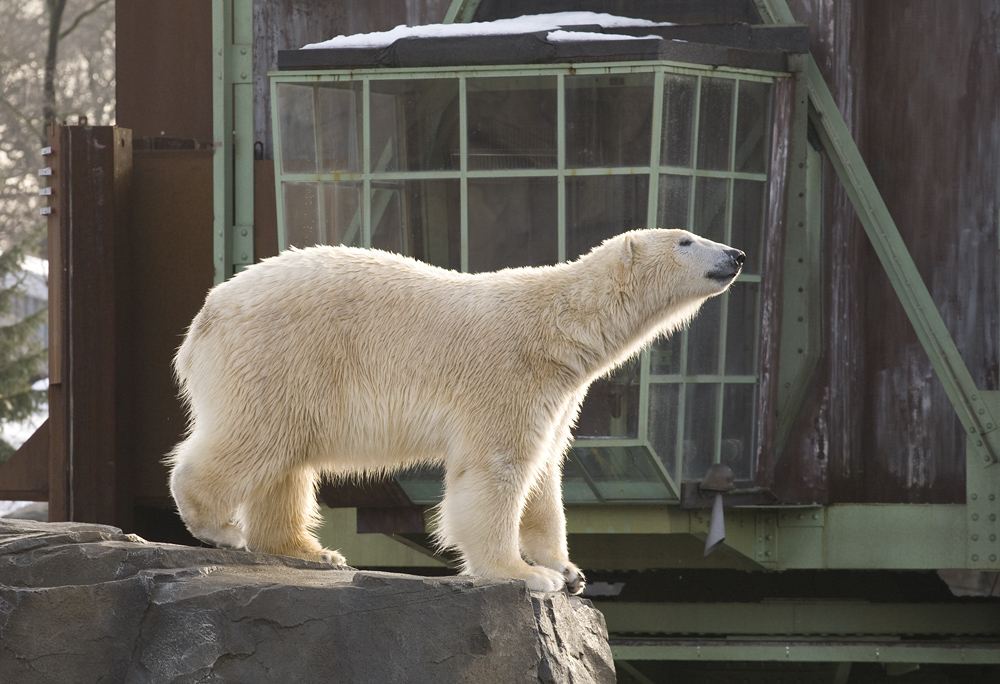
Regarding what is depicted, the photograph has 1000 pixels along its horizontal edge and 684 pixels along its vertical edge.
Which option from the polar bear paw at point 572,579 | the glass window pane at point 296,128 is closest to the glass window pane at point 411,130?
the glass window pane at point 296,128

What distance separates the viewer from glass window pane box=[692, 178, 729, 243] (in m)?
7.68

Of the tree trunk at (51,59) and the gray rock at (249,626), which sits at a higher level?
the tree trunk at (51,59)

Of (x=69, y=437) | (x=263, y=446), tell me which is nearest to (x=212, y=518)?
(x=263, y=446)

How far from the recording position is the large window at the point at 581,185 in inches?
296

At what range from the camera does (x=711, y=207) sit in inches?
305

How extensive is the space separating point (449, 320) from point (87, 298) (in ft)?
14.9

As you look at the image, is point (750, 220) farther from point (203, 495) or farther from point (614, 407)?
point (203, 495)

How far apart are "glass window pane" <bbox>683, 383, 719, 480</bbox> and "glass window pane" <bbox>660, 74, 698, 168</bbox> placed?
1472mm

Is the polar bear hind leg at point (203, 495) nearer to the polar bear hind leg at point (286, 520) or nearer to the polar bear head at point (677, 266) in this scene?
the polar bear hind leg at point (286, 520)

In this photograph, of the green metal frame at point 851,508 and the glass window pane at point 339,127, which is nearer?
the glass window pane at point 339,127

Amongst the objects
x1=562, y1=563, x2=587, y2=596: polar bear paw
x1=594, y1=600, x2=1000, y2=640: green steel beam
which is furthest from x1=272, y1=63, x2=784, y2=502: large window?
x1=562, y1=563, x2=587, y2=596: polar bear paw

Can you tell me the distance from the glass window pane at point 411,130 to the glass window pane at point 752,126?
73.4 inches

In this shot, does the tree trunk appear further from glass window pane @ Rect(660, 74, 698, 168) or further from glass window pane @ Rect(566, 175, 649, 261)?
glass window pane @ Rect(660, 74, 698, 168)

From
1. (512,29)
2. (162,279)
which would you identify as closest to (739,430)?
(512,29)
